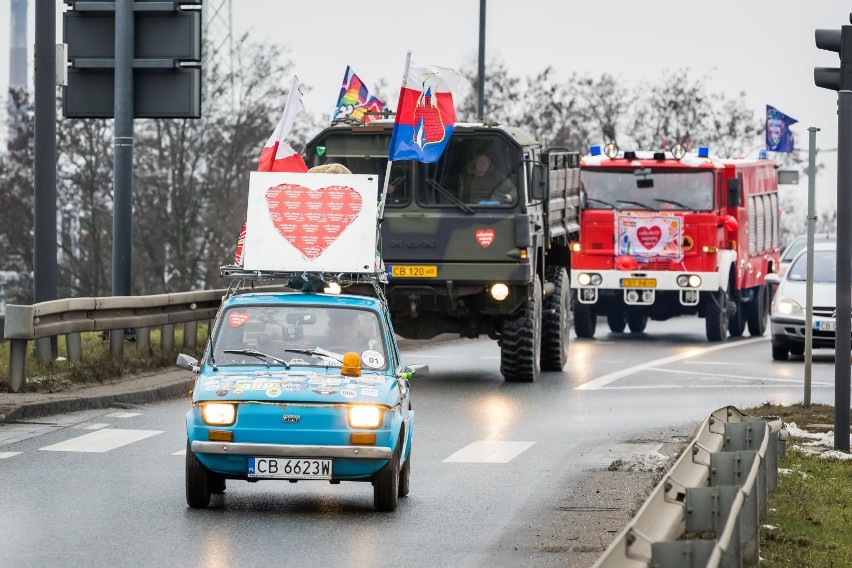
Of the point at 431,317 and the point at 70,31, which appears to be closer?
the point at 70,31

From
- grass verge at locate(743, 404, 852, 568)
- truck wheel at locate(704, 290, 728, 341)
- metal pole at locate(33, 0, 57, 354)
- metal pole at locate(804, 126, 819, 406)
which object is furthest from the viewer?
truck wheel at locate(704, 290, 728, 341)

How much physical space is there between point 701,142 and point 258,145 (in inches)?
684

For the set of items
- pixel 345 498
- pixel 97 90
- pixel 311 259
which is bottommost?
pixel 345 498

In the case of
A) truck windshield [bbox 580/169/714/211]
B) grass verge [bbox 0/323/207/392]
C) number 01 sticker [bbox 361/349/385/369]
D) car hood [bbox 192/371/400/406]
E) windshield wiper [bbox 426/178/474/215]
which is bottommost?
grass verge [bbox 0/323/207/392]

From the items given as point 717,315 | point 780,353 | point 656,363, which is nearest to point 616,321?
point 717,315

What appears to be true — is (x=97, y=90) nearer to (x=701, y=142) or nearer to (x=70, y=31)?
(x=70, y=31)

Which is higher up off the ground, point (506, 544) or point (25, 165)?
point (25, 165)

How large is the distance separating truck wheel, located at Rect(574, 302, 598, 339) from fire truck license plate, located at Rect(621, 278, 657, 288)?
1179mm

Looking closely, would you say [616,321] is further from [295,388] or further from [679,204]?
[295,388]

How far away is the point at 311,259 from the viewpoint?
13.4m

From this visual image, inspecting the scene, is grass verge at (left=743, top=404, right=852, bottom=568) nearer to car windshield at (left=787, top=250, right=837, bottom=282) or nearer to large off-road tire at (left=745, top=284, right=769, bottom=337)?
car windshield at (left=787, top=250, right=837, bottom=282)

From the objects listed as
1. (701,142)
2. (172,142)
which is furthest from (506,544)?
(701,142)

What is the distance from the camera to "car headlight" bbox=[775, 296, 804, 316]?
2575 centimetres

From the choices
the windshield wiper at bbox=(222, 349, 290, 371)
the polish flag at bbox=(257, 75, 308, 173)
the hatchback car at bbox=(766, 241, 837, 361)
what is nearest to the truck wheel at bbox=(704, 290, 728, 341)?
the hatchback car at bbox=(766, 241, 837, 361)
